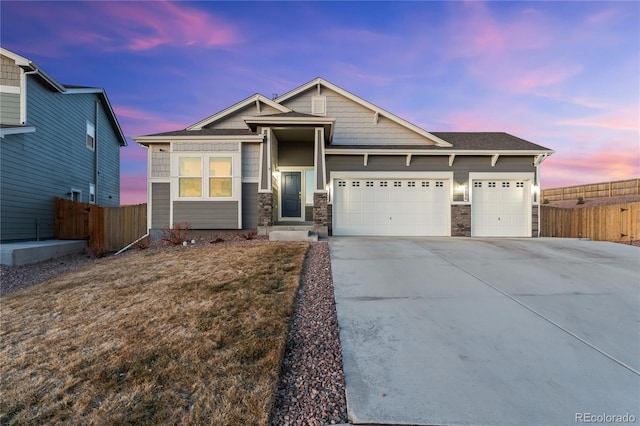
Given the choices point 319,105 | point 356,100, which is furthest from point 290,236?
point 356,100

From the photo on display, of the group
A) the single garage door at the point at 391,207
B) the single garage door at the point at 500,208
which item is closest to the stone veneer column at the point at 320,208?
the single garage door at the point at 391,207

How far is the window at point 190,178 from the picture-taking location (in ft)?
36.6

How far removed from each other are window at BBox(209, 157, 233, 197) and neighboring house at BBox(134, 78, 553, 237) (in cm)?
4

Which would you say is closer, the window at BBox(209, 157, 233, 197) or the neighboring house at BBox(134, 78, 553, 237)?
the neighboring house at BBox(134, 78, 553, 237)

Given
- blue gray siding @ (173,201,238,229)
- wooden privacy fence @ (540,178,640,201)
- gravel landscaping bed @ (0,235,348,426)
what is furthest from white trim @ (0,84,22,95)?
wooden privacy fence @ (540,178,640,201)

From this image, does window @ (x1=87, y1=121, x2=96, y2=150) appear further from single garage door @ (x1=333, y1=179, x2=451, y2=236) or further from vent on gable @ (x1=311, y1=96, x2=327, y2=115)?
single garage door @ (x1=333, y1=179, x2=451, y2=236)

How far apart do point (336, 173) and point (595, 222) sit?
1125 centimetres

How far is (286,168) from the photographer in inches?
501

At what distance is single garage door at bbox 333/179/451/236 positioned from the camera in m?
11.7

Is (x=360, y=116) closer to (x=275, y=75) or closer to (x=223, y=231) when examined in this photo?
(x=275, y=75)

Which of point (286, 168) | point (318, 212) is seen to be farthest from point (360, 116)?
point (318, 212)

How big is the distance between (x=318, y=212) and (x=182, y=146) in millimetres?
5610

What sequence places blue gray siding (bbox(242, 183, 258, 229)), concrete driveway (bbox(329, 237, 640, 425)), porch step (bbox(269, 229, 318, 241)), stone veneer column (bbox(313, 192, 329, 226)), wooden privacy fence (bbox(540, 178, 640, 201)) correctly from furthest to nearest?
wooden privacy fence (bbox(540, 178, 640, 201)), blue gray siding (bbox(242, 183, 258, 229)), stone veneer column (bbox(313, 192, 329, 226)), porch step (bbox(269, 229, 318, 241)), concrete driveway (bbox(329, 237, 640, 425))

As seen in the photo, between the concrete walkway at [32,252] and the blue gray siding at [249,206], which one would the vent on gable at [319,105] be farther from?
the concrete walkway at [32,252]
